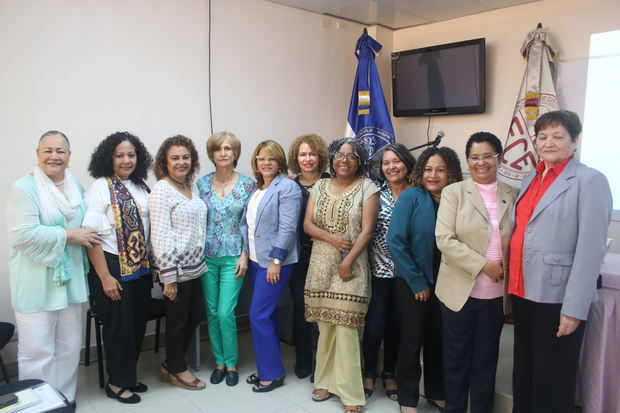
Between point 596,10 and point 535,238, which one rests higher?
point 596,10

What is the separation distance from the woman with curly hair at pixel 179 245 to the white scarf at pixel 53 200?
15.5 inches

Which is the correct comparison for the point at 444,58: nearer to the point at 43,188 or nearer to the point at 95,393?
the point at 43,188

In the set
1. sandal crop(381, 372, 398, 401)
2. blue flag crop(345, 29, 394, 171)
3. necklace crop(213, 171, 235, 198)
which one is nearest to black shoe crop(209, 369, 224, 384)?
sandal crop(381, 372, 398, 401)

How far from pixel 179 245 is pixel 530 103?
2744 mm

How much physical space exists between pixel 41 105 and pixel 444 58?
10.0 ft

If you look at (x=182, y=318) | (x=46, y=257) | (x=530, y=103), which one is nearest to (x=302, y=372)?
(x=182, y=318)

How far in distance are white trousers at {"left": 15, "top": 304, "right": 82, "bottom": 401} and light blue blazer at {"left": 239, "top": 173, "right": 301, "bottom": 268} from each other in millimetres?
1026

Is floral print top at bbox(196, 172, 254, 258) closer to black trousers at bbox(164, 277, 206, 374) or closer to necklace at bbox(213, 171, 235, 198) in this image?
necklace at bbox(213, 171, 235, 198)

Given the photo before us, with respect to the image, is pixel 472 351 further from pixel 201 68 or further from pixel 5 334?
pixel 201 68

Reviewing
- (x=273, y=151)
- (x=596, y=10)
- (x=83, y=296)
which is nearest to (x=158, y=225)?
(x=83, y=296)

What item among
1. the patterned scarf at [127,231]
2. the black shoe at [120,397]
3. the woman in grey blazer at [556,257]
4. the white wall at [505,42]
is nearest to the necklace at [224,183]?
the patterned scarf at [127,231]

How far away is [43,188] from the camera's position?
7.62 ft

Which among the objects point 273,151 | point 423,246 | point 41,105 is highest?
point 41,105

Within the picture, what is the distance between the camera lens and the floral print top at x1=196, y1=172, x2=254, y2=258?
279 cm
